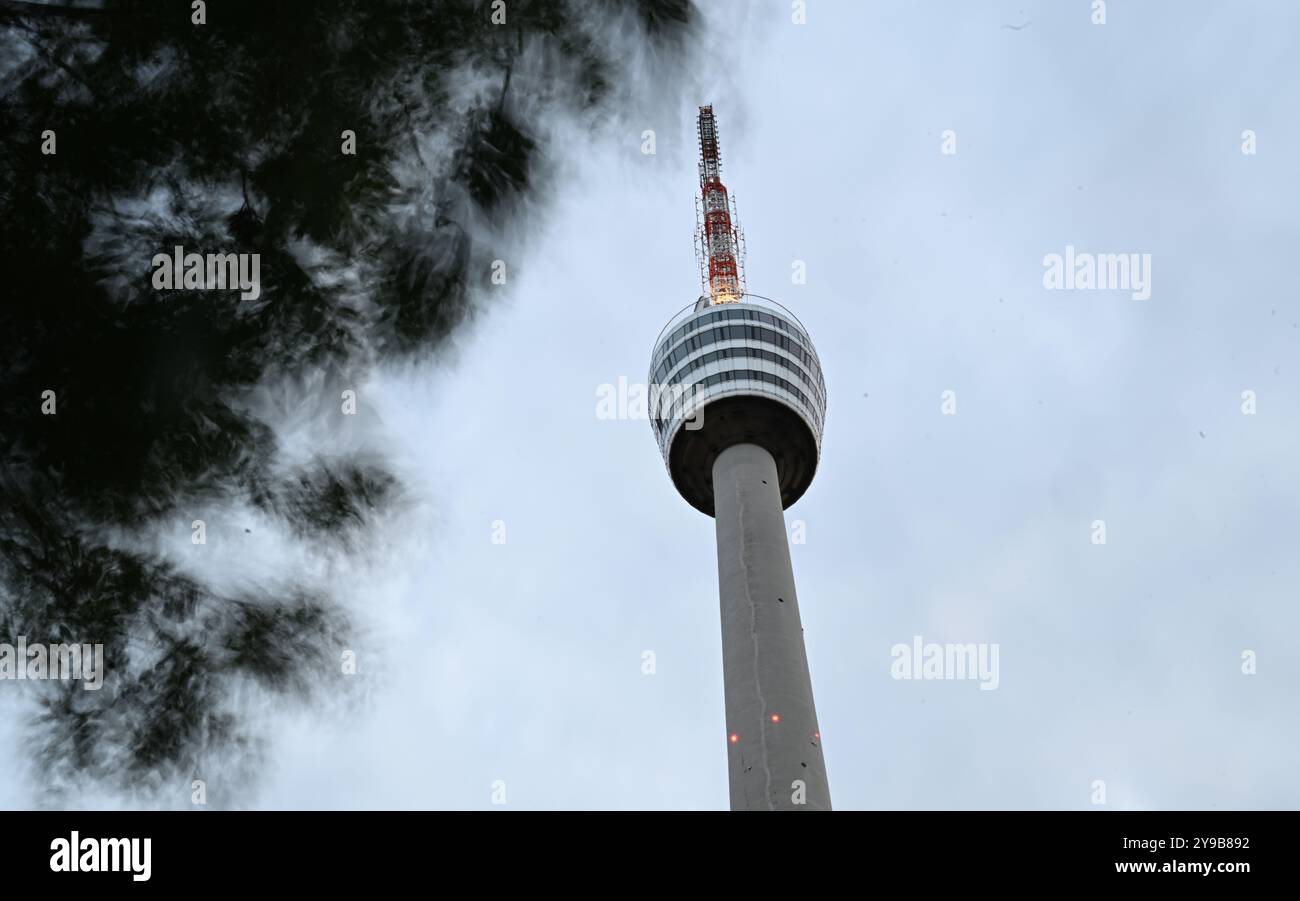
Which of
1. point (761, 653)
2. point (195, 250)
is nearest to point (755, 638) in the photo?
point (761, 653)

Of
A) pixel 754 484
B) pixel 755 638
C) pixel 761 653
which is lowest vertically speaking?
pixel 761 653

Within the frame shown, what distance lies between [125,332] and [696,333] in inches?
2490

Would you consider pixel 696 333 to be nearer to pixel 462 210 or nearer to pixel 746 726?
pixel 746 726

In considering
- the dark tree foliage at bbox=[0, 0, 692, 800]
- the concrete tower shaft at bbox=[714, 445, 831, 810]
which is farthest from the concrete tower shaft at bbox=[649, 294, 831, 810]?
the dark tree foliage at bbox=[0, 0, 692, 800]

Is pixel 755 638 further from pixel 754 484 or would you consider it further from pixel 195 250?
pixel 195 250

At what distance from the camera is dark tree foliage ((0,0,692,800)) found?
27531 mm

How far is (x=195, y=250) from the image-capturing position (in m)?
30.2

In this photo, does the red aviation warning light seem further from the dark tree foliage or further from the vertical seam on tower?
the dark tree foliage

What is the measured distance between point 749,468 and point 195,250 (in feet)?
182

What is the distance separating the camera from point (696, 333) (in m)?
89.9

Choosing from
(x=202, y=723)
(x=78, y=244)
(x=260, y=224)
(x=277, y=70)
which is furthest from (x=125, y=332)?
(x=202, y=723)

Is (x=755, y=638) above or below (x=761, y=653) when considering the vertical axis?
above

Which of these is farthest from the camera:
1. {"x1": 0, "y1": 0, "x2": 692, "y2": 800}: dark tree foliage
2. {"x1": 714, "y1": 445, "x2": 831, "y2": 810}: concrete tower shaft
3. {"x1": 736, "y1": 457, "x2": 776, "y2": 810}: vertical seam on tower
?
{"x1": 714, "y1": 445, "x2": 831, "y2": 810}: concrete tower shaft

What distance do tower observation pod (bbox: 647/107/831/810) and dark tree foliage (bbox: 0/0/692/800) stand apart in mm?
38728
